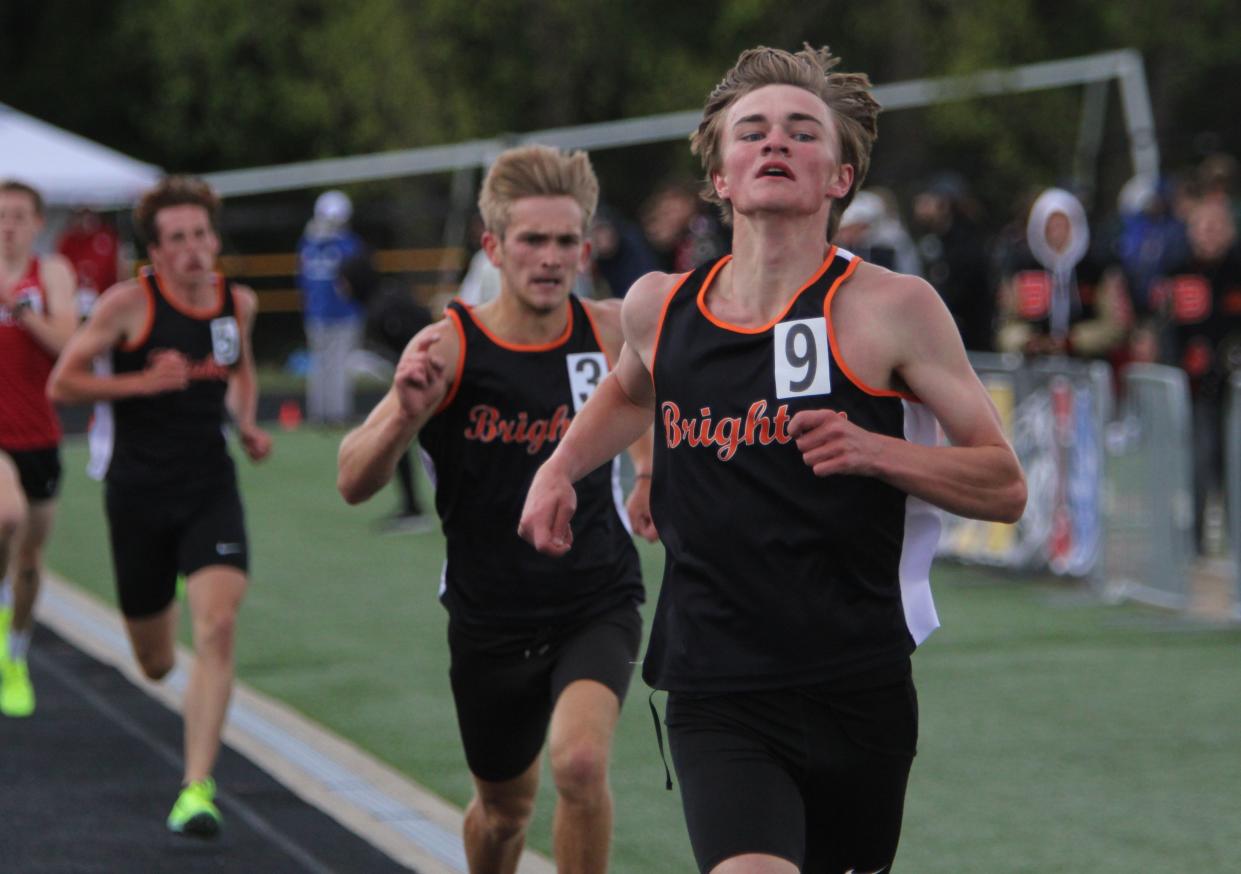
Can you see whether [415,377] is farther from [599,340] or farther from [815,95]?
[815,95]

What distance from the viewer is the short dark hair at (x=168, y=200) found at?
24.2 feet

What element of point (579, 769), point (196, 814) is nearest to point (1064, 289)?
point (196, 814)

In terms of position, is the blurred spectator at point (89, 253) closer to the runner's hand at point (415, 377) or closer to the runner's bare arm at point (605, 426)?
the runner's hand at point (415, 377)

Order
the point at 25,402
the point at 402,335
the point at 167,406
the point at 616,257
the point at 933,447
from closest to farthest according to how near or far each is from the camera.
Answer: the point at 933,447, the point at 167,406, the point at 25,402, the point at 402,335, the point at 616,257

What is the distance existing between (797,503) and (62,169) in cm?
2447

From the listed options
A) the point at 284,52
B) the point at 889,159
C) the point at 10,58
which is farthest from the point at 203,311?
the point at 10,58

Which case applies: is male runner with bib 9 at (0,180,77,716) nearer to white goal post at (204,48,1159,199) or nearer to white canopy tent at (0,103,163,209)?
white goal post at (204,48,1159,199)

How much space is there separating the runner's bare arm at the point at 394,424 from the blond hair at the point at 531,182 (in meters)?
0.49

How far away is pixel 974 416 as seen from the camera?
3.79 metres

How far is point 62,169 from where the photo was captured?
2688cm

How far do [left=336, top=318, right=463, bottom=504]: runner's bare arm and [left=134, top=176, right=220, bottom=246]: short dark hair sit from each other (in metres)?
2.51

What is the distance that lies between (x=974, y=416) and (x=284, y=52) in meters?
33.4

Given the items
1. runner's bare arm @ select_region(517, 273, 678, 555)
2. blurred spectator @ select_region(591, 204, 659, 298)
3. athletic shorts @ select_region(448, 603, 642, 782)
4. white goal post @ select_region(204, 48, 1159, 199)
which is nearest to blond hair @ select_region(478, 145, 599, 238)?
athletic shorts @ select_region(448, 603, 642, 782)

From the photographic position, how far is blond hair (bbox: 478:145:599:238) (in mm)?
5500
